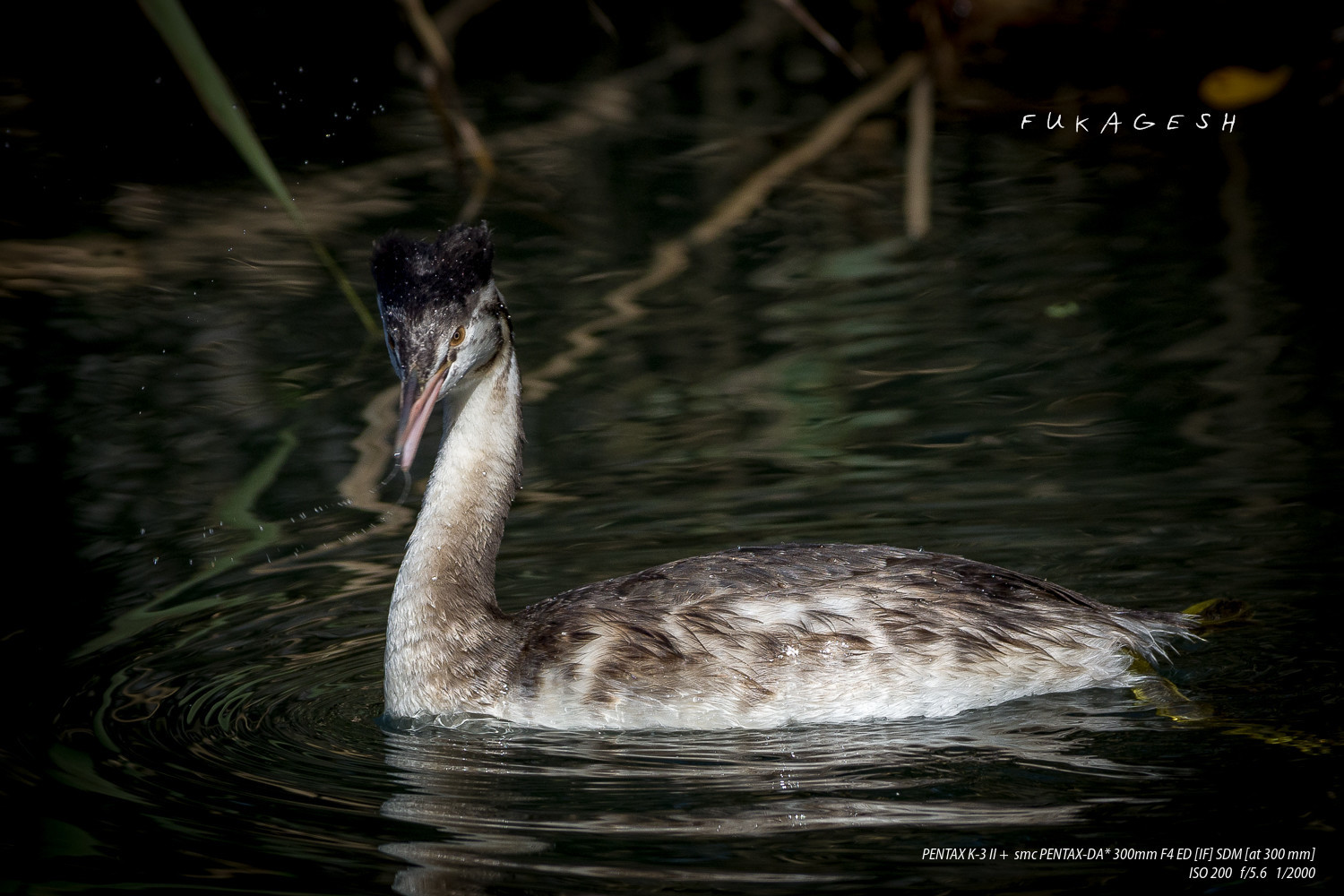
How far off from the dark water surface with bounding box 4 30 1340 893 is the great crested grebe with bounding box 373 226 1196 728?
0.45ft

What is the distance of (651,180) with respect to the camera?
47.1 feet

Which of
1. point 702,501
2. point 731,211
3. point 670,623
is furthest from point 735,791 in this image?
point 731,211

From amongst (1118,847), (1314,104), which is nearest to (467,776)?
(1118,847)

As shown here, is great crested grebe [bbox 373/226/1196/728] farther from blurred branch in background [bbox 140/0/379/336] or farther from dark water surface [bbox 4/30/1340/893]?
blurred branch in background [bbox 140/0/379/336]

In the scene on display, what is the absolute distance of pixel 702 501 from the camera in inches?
327

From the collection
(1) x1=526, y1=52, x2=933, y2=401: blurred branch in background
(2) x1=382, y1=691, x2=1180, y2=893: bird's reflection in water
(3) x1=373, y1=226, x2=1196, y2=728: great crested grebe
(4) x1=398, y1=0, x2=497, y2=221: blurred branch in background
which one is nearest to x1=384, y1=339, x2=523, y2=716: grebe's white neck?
(3) x1=373, y1=226, x2=1196, y2=728: great crested grebe

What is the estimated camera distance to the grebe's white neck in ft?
20.3

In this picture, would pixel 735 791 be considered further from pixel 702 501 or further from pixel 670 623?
pixel 702 501

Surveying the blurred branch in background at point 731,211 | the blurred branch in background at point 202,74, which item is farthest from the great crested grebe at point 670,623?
the blurred branch in background at point 731,211

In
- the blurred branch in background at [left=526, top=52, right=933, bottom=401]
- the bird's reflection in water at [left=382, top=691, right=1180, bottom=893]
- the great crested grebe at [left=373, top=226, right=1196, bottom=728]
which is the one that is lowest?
the bird's reflection in water at [left=382, top=691, right=1180, bottom=893]

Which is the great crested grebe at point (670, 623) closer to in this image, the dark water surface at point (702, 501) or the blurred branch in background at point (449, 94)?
the dark water surface at point (702, 501)

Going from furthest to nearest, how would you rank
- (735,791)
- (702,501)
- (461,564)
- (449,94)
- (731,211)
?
(731,211) < (449,94) < (702,501) < (461,564) < (735,791)

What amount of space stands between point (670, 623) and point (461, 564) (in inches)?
33.6

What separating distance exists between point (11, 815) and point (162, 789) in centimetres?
45
